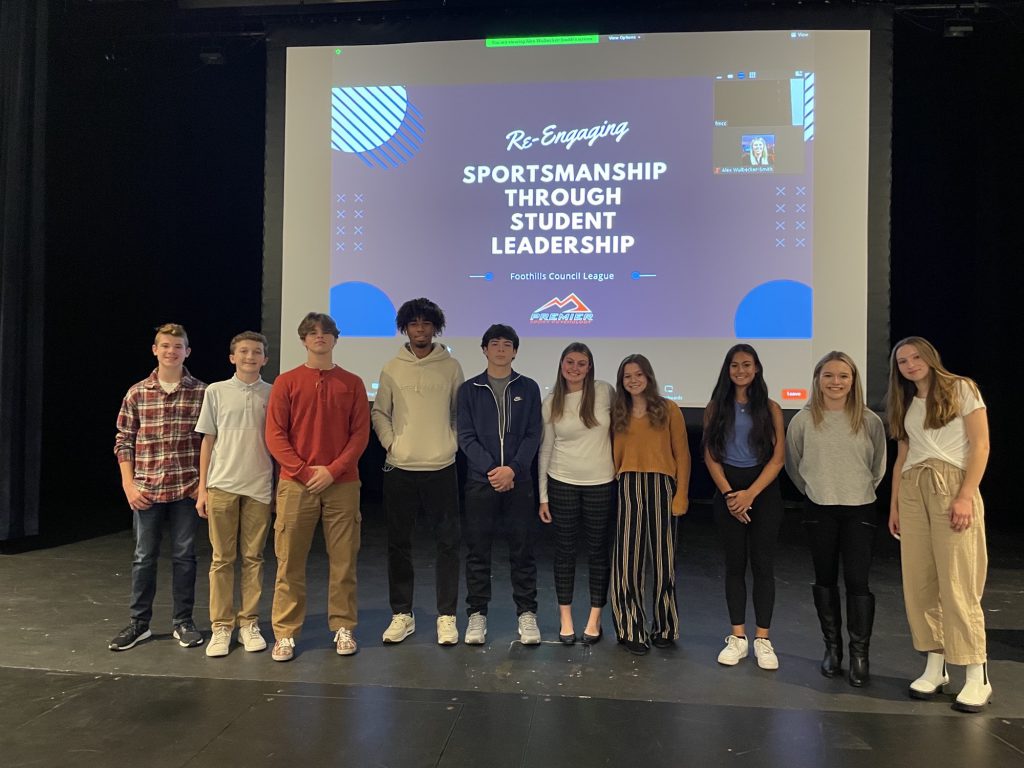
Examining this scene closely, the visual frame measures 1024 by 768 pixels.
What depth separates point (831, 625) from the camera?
7.80ft

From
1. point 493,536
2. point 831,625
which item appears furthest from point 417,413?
point 831,625

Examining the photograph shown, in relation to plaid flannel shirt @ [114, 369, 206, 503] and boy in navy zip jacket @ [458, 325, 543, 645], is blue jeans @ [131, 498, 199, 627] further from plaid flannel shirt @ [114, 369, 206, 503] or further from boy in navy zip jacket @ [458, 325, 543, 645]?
boy in navy zip jacket @ [458, 325, 543, 645]

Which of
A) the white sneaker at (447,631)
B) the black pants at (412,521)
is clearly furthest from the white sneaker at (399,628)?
the white sneaker at (447,631)

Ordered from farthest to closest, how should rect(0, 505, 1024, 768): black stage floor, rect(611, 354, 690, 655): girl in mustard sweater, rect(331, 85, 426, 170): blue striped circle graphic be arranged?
rect(331, 85, 426, 170): blue striped circle graphic → rect(611, 354, 690, 655): girl in mustard sweater → rect(0, 505, 1024, 768): black stage floor

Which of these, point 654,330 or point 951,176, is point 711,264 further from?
point 951,176

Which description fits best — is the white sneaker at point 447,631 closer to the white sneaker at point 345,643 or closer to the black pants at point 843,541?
the white sneaker at point 345,643

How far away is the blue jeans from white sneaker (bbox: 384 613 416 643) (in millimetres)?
804

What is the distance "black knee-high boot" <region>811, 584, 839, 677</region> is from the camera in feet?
7.77

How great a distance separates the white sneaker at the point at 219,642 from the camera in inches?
98.0

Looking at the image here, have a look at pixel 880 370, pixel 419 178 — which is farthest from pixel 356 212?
pixel 880 370

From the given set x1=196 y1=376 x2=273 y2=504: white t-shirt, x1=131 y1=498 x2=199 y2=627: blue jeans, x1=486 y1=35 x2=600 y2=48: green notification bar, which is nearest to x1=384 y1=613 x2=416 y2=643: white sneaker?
x1=196 y1=376 x2=273 y2=504: white t-shirt

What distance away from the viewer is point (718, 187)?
3982mm

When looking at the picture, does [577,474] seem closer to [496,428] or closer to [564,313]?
[496,428]

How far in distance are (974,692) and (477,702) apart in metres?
1.55
